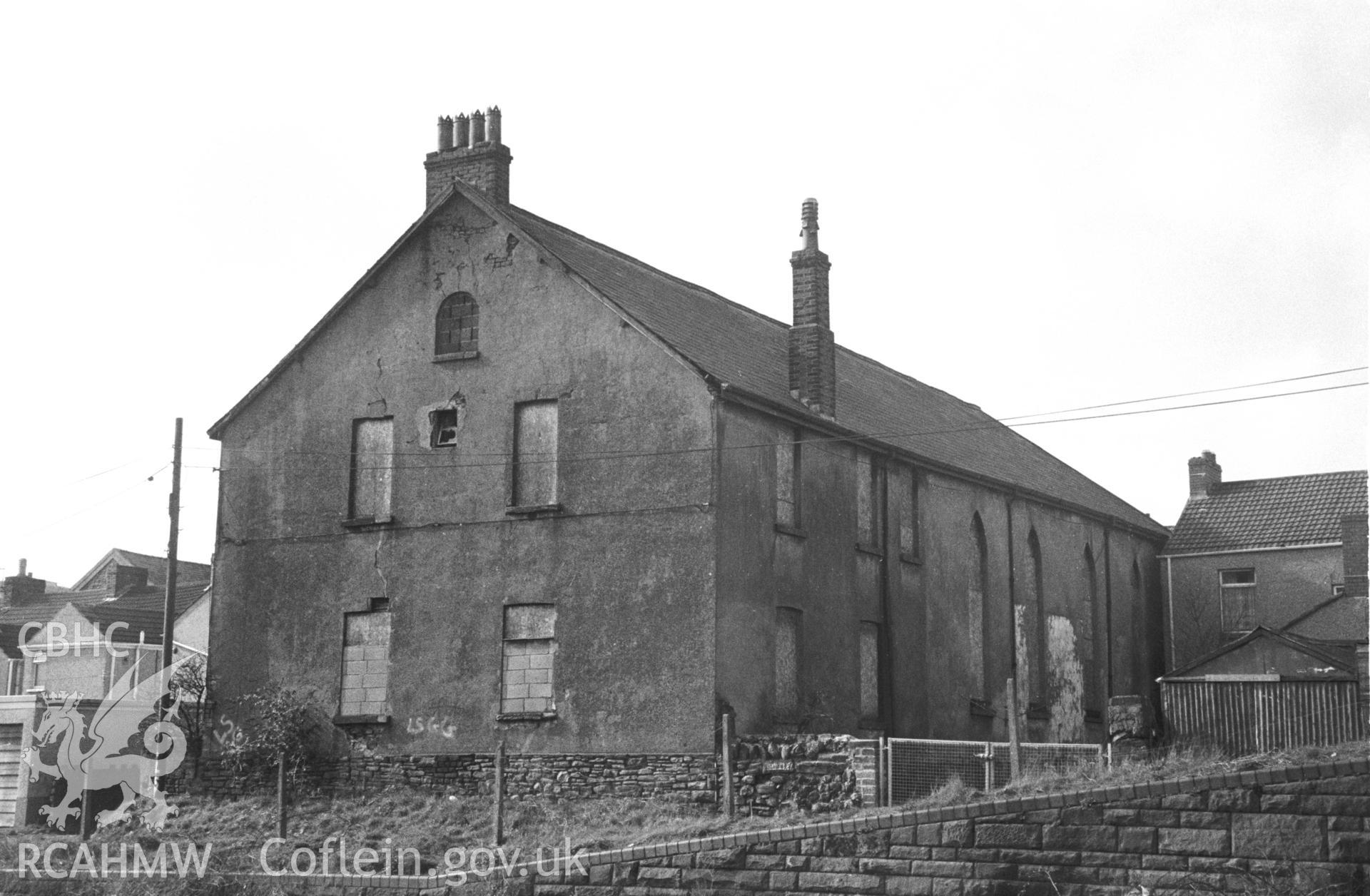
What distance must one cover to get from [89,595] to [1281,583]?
43.4 m

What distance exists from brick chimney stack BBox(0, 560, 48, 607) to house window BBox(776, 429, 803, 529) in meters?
43.7

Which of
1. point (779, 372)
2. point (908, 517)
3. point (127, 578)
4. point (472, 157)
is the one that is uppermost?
point (472, 157)

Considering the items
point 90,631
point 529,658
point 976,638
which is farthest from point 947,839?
point 90,631

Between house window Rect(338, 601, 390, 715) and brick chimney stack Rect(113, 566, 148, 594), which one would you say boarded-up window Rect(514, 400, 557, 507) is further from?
brick chimney stack Rect(113, 566, 148, 594)

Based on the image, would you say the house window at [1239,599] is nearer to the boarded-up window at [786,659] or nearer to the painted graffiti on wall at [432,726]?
the boarded-up window at [786,659]

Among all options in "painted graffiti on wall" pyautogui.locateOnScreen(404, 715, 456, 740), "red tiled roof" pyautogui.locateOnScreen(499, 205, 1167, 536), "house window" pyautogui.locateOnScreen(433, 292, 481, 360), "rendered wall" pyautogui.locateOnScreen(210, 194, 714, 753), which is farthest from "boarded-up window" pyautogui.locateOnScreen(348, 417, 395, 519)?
"red tiled roof" pyautogui.locateOnScreen(499, 205, 1167, 536)

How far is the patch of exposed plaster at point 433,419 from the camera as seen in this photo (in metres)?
28.1

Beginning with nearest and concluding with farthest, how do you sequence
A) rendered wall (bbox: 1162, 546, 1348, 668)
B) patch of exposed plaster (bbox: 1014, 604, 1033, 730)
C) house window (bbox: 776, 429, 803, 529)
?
1. house window (bbox: 776, 429, 803, 529)
2. patch of exposed plaster (bbox: 1014, 604, 1033, 730)
3. rendered wall (bbox: 1162, 546, 1348, 668)

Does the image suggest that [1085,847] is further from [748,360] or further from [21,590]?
[21,590]

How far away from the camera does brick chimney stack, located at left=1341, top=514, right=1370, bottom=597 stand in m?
38.3

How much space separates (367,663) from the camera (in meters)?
28.0

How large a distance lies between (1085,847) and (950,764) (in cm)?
822

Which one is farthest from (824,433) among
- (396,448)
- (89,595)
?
(89,595)

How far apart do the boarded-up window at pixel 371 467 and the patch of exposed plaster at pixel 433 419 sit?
2.12 ft
